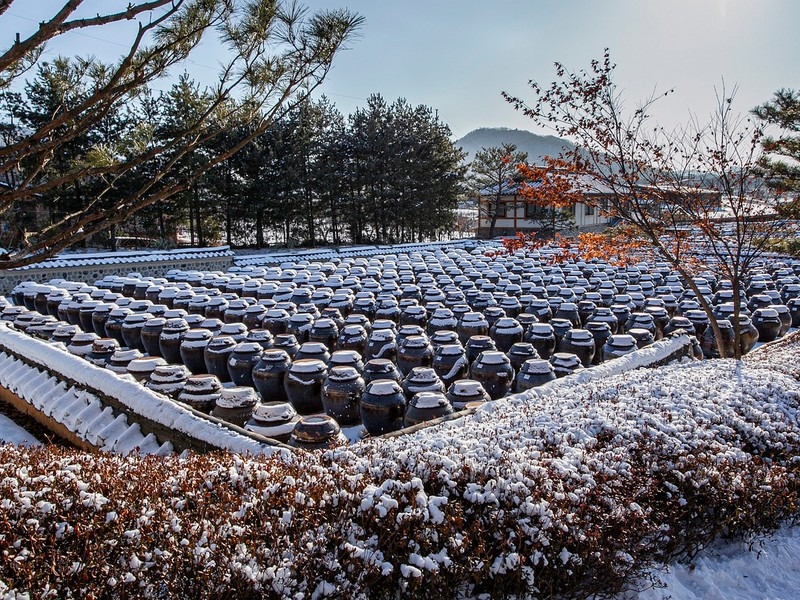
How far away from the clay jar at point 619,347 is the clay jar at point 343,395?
433 centimetres

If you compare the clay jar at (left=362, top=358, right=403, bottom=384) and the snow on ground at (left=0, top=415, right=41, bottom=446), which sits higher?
the clay jar at (left=362, top=358, right=403, bottom=384)

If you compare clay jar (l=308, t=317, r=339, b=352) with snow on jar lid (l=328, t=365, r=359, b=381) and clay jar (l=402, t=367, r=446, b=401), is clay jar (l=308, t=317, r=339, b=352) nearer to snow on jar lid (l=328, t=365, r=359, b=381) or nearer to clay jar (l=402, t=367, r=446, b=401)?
snow on jar lid (l=328, t=365, r=359, b=381)

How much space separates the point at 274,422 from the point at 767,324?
37.1 ft

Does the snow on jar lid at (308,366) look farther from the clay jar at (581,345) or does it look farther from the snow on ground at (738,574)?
the snow on ground at (738,574)

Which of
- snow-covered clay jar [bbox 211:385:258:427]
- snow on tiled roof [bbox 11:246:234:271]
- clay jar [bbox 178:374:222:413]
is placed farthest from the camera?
snow on tiled roof [bbox 11:246:234:271]

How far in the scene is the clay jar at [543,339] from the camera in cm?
991

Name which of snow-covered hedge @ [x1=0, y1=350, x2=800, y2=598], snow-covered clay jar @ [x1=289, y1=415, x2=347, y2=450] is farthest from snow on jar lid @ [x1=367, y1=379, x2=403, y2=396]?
snow-covered hedge @ [x1=0, y1=350, x2=800, y2=598]

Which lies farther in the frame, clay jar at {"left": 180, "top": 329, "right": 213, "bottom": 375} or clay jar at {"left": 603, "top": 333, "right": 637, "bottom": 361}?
clay jar at {"left": 180, "top": 329, "right": 213, "bottom": 375}

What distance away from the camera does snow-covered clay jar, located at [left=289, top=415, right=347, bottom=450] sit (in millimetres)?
5531

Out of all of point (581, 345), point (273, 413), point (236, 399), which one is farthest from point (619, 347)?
point (236, 399)

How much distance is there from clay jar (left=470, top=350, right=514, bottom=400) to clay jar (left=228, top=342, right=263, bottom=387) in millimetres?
3288

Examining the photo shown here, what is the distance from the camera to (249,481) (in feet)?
10.8

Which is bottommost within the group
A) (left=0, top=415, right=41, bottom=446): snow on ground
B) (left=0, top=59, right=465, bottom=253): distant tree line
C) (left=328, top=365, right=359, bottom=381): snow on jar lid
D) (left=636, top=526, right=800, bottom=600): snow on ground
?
(left=0, top=415, right=41, bottom=446): snow on ground

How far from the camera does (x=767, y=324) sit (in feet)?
40.5
